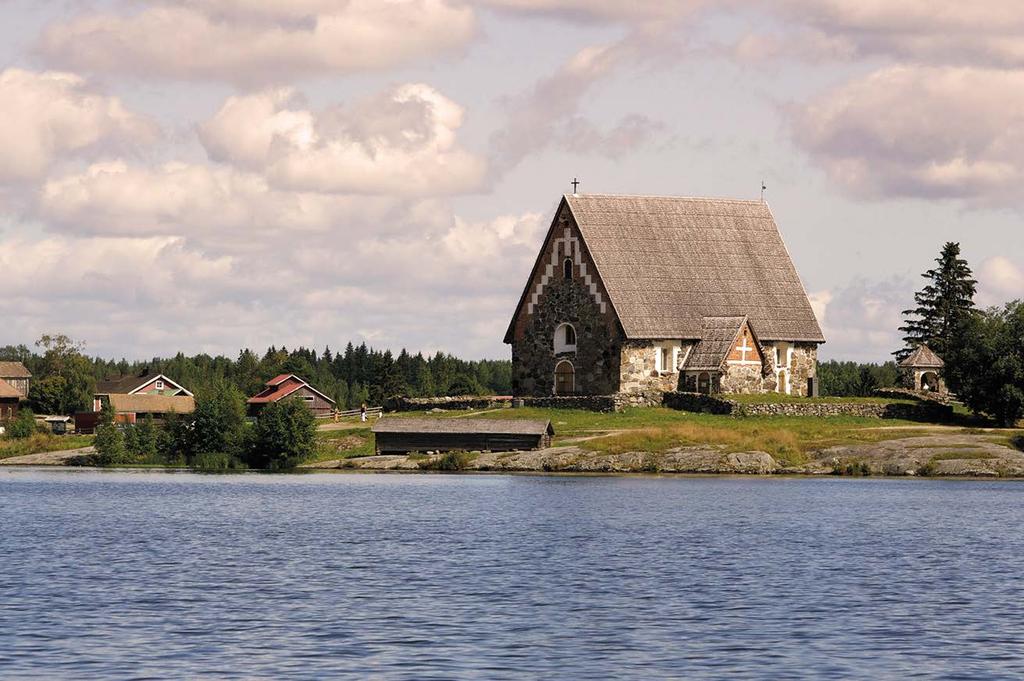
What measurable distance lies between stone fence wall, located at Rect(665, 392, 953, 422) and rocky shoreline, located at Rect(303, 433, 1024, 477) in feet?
28.3

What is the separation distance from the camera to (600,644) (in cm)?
2884

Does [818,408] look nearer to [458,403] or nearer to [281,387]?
[458,403]

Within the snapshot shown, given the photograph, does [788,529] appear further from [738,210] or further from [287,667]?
[738,210]

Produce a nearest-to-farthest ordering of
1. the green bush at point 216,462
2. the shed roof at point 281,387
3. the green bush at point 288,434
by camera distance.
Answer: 1. the green bush at point 288,434
2. the green bush at point 216,462
3. the shed roof at point 281,387

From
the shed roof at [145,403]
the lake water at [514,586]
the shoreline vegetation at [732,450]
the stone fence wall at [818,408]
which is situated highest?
the shed roof at [145,403]

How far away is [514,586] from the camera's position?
36.8m

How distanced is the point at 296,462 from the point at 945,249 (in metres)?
56.7

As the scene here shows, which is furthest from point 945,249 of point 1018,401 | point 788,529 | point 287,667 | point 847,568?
point 287,667

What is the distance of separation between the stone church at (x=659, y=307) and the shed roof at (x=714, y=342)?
82 millimetres

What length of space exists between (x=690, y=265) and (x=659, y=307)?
15.1ft

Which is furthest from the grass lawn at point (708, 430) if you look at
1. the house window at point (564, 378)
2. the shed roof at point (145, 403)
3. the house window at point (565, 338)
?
the shed roof at point (145, 403)

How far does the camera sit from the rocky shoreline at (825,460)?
252 ft

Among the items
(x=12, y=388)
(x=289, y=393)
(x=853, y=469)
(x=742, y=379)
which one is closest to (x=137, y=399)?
(x=12, y=388)

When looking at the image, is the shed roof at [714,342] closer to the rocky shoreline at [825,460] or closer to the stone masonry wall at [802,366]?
the stone masonry wall at [802,366]
